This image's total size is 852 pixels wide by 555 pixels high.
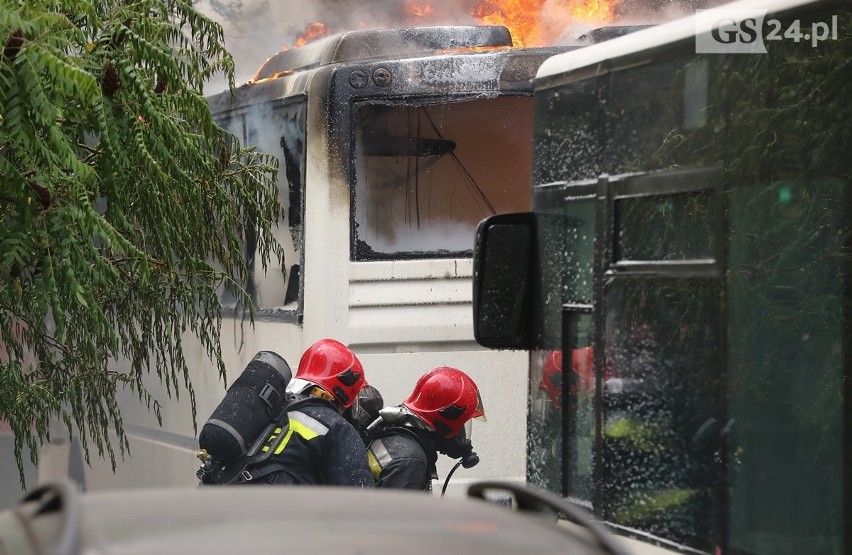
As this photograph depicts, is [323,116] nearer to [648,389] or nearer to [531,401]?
[531,401]

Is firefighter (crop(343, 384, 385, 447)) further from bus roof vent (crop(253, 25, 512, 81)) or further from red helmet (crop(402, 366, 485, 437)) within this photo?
bus roof vent (crop(253, 25, 512, 81))

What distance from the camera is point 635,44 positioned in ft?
13.4

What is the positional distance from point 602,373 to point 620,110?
0.72 metres

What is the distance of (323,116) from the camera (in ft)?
26.4

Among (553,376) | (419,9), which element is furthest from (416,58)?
(419,9)

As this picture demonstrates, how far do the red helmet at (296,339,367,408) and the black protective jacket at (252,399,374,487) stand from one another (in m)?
0.16

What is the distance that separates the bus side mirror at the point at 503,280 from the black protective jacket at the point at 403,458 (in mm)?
2089

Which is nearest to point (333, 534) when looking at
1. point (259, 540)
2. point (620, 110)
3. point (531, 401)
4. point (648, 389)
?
point (259, 540)

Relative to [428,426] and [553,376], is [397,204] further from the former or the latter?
[553,376]

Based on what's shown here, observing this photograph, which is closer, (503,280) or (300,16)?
(503,280)

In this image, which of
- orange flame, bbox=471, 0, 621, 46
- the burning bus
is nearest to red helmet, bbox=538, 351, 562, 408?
the burning bus

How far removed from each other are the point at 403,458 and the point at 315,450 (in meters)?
0.46

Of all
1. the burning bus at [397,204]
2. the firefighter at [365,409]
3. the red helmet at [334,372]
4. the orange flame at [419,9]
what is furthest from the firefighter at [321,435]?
the orange flame at [419,9]

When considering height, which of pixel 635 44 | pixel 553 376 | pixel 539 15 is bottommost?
pixel 553 376
